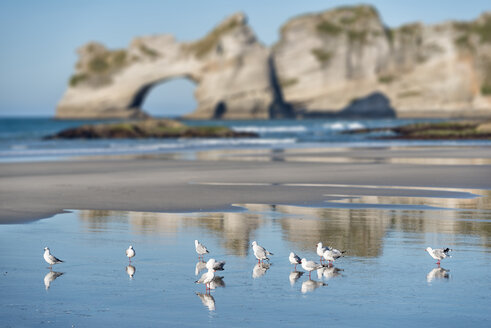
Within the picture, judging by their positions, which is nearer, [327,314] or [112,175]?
[327,314]

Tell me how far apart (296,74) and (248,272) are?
620 feet

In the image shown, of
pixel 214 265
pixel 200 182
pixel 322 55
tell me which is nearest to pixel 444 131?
pixel 200 182

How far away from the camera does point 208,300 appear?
810 centimetres

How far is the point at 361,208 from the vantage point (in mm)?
15523

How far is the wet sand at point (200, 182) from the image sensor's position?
16.7 metres

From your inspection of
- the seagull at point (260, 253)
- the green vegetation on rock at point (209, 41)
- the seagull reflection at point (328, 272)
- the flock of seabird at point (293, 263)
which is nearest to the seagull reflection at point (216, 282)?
the flock of seabird at point (293, 263)

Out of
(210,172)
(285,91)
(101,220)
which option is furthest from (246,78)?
(101,220)

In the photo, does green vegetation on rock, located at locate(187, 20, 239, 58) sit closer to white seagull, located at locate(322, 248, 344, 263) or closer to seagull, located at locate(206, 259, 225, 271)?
white seagull, located at locate(322, 248, 344, 263)

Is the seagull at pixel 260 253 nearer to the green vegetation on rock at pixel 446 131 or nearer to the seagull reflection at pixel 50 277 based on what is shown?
the seagull reflection at pixel 50 277

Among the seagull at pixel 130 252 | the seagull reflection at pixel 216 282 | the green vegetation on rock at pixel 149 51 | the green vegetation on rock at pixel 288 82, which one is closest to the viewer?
the seagull reflection at pixel 216 282

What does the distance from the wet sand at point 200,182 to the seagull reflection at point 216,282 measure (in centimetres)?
615

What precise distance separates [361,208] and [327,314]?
822cm

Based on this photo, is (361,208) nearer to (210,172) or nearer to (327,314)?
(327,314)

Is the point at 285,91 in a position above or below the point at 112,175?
above
